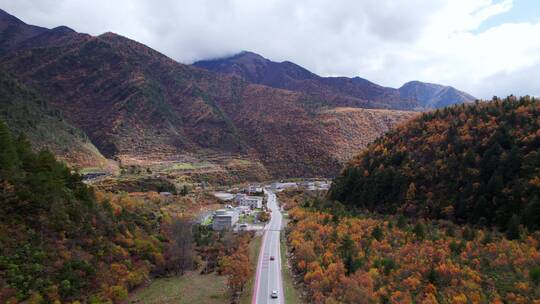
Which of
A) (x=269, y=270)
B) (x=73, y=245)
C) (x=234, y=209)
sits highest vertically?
(x=73, y=245)

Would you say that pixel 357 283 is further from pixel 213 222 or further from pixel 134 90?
pixel 134 90

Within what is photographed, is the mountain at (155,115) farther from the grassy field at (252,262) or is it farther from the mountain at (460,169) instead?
the grassy field at (252,262)

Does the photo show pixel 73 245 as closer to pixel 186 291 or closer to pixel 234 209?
pixel 186 291

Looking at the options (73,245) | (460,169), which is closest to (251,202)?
(460,169)

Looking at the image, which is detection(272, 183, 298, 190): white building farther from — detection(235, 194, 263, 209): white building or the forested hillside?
the forested hillside

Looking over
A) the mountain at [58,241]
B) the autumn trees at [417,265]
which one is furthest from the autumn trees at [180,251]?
the autumn trees at [417,265]

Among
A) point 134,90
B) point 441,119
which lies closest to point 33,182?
point 441,119
